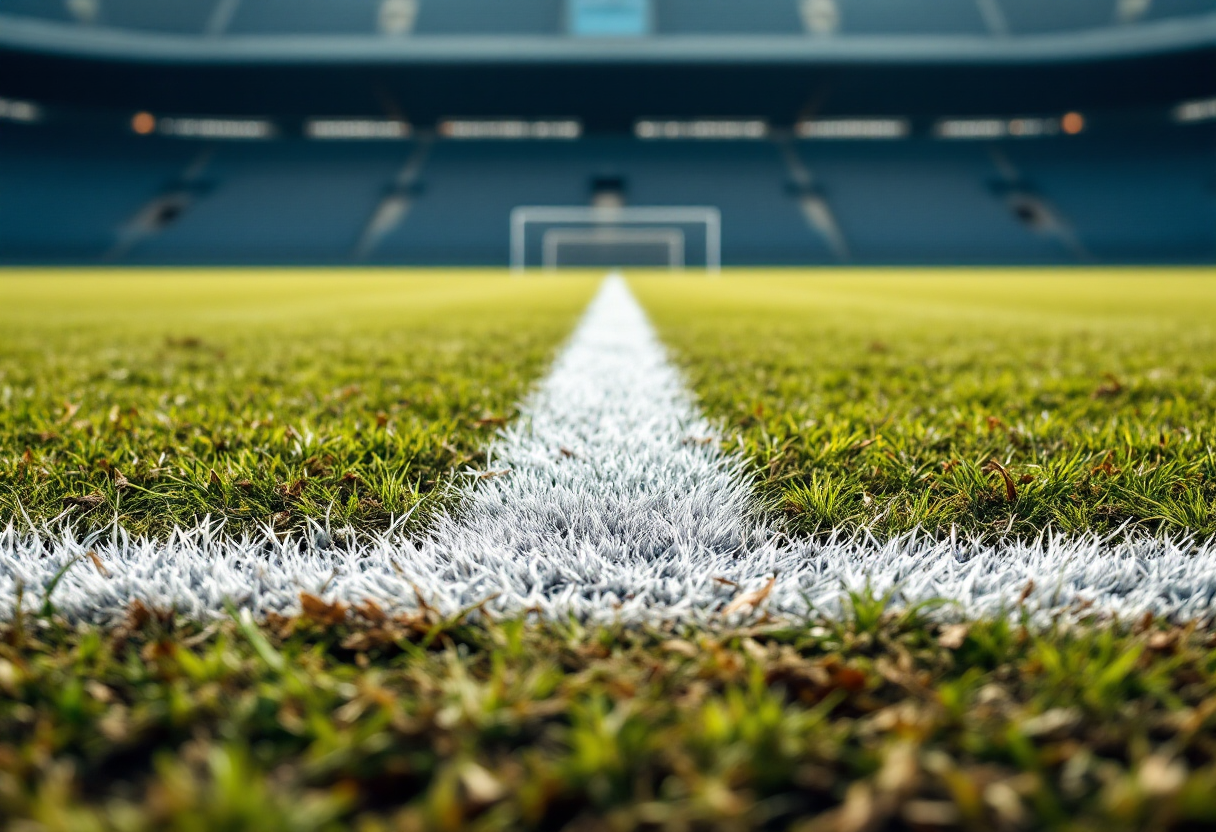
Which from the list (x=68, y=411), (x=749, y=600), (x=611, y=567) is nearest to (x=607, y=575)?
(x=611, y=567)

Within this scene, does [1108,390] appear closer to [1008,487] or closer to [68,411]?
[1008,487]

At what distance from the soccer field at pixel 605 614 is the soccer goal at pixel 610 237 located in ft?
78.2

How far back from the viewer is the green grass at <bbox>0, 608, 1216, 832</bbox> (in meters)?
0.50

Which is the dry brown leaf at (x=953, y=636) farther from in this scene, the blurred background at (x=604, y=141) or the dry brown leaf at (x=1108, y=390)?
the blurred background at (x=604, y=141)

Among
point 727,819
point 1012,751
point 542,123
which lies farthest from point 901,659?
point 542,123

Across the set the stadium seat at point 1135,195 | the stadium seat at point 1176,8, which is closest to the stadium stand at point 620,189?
the stadium seat at point 1135,195

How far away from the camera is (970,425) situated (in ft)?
5.60

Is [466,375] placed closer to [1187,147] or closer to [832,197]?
[832,197]

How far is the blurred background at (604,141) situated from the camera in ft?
77.2

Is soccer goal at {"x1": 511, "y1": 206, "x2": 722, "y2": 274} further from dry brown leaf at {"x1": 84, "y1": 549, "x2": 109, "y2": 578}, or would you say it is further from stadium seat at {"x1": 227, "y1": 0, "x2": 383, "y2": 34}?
dry brown leaf at {"x1": 84, "y1": 549, "x2": 109, "y2": 578}

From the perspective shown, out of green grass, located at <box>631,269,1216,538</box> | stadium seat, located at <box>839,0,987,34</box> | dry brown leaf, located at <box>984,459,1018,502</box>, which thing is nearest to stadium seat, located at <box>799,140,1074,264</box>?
stadium seat, located at <box>839,0,987,34</box>

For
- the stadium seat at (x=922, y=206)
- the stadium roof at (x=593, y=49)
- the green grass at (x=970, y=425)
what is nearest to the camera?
the green grass at (x=970, y=425)

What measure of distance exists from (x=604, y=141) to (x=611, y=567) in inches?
1177

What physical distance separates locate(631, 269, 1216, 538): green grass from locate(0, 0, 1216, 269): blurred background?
21.6 meters
